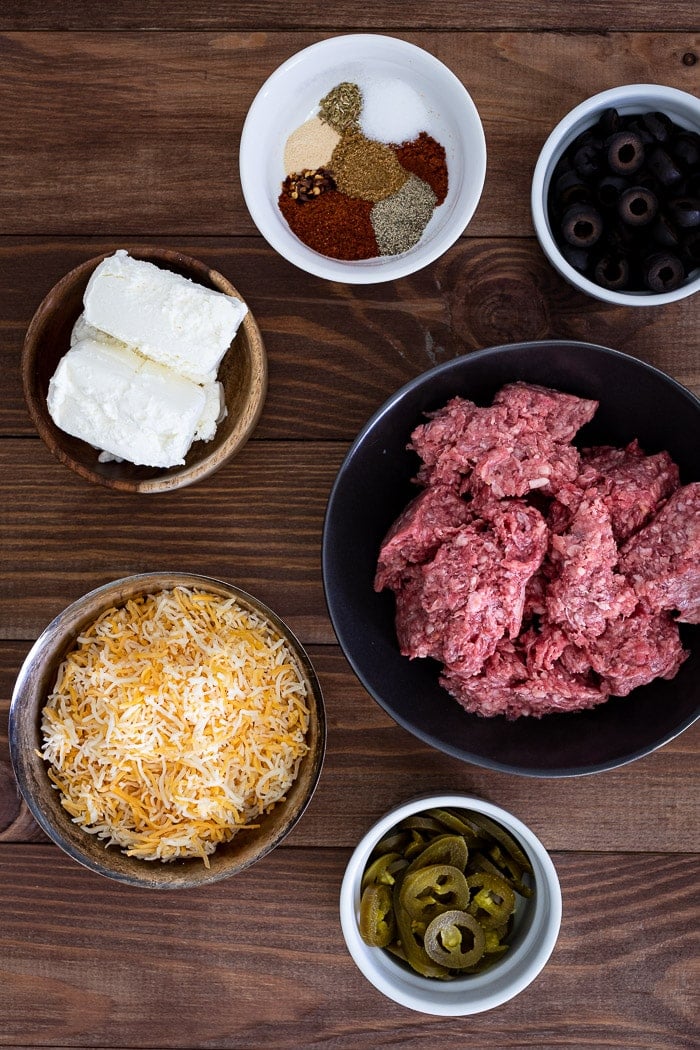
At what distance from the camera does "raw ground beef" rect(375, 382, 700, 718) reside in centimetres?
150

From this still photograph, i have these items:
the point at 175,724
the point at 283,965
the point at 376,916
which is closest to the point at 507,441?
the point at 175,724

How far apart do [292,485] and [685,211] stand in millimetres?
901

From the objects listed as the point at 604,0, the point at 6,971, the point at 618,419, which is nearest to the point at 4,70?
the point at 604,0

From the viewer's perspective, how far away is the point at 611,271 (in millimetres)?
1667

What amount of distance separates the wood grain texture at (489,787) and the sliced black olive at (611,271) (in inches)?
35.0

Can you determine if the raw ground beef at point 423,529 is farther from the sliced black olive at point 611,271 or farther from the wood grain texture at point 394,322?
the sliced black olive at point 611,271

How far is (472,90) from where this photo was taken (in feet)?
6.03

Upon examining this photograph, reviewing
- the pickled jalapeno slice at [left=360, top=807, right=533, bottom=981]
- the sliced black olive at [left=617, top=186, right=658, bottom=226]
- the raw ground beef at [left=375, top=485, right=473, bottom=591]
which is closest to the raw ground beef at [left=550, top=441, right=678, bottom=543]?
the raw ground beef at [left=375, top=485, right=473, bottom=591]

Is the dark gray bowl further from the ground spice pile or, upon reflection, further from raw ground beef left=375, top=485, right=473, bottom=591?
the ground spice pile

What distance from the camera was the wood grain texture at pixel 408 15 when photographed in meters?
1.83

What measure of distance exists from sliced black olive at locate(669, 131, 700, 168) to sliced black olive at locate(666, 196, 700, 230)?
0.07 metres

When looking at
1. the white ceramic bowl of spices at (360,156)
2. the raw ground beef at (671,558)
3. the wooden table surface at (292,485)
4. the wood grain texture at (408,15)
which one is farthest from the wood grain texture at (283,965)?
the wood grain texture at (408,15)

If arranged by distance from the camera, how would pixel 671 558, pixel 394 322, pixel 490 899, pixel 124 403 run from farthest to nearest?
pixel 394 322 < pixel 490 899 < pixel 124 403 < pixel 671 558

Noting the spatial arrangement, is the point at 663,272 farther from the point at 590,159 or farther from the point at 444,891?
the point at 444,891
